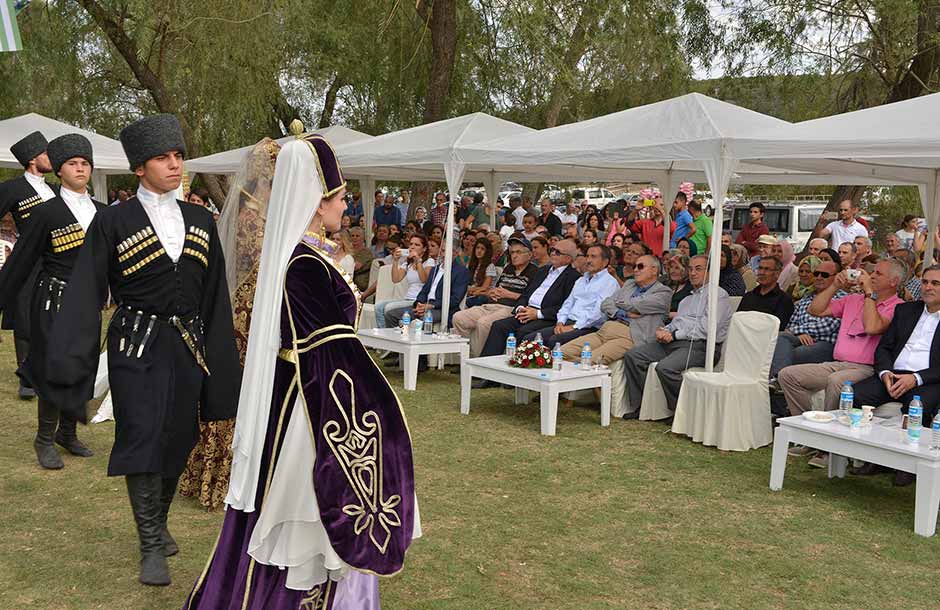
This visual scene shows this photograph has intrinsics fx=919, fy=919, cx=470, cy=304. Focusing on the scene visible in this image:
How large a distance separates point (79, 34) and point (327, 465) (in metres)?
17.7

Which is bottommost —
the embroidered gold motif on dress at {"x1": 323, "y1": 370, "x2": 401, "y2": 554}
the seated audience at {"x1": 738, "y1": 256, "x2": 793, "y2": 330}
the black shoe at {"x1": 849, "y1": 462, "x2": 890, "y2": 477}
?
the black shoe at {"x1": 849, "y1": 462, "x2": 890, "y2": 477}

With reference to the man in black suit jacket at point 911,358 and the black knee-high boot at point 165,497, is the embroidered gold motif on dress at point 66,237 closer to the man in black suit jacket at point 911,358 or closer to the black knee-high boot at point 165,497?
the black knee-high boot at point 165,497

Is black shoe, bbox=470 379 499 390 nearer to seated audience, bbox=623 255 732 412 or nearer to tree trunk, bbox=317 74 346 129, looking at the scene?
seated audience, bbox=623 255 732 412

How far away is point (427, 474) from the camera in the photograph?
19.4 feet

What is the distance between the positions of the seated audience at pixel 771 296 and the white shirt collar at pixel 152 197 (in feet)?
17.3

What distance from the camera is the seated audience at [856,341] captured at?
6527 mm

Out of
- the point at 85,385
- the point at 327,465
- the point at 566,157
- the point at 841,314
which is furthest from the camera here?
the point at 566,157

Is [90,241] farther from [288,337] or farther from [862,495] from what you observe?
[862,495]

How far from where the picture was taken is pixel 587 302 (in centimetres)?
868

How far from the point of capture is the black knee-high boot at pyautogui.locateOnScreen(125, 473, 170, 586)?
Result: 12.7 ft

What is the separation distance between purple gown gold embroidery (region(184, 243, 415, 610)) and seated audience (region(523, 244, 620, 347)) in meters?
5.49

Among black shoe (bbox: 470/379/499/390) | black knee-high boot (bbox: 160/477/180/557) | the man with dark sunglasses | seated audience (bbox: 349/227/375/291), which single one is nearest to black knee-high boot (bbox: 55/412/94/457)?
black knee-high boot (bbox: 160/477/180/557)

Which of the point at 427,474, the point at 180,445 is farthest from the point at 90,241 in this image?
the point at 427,474

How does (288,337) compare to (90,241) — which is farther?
(90,241)
